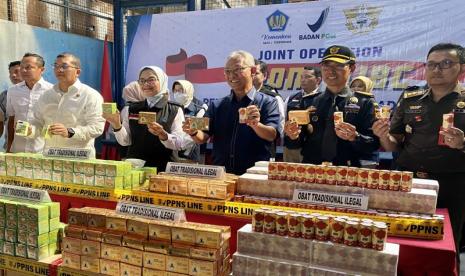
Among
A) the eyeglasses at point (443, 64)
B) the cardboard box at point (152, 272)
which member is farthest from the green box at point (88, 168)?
the eyeglasses at point (443, 64)

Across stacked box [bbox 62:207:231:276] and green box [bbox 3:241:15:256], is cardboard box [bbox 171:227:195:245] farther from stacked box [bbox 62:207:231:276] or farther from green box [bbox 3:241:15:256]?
green box [bbox 3:241:15:256]

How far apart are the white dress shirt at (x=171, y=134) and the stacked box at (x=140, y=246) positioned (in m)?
1.11

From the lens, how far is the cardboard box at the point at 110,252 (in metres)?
1.72

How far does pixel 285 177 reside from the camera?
1.95 m

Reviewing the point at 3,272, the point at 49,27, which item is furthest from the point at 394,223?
the point at 49,27

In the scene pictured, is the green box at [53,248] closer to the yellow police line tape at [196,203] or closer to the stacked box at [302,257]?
the yellow police line tape at [196,203]

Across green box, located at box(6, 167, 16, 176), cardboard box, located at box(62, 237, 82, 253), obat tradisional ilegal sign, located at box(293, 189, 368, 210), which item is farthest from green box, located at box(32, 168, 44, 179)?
obat tradisional ilegal sign, located at box(293, 189, 368, 210)

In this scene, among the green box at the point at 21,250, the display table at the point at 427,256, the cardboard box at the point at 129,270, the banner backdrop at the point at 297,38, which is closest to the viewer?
the display table at the point at 427,256

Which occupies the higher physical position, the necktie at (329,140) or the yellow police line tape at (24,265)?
the necktie at (329,140)

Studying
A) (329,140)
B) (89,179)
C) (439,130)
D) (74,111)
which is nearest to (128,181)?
(89,179)

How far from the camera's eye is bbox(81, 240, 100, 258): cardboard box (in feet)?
5.80

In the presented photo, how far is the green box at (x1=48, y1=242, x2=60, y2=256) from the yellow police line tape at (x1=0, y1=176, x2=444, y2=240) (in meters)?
0.29

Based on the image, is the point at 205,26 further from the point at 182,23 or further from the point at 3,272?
the point at 3,272

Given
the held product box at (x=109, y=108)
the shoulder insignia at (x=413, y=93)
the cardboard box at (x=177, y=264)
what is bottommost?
the cardboard box at (x=177, y=264)
